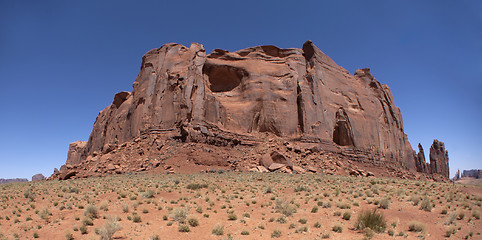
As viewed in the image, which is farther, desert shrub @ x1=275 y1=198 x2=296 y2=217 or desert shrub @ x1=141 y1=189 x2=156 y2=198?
desert shrub @ x1=141 y1=189 x2=156 y2=198

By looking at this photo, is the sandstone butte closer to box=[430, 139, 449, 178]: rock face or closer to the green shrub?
the green shrub

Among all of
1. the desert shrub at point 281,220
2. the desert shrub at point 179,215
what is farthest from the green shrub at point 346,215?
the desert shrub at point 179,215

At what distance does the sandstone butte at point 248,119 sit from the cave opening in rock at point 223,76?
14cm

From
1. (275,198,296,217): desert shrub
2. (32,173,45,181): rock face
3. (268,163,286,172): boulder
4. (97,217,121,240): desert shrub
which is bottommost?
(97,217,121,240): desert shrub

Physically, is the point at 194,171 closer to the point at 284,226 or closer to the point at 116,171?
the point at 116,171

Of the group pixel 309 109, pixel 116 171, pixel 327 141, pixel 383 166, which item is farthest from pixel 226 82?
pixel 383 166

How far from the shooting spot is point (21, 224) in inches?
460

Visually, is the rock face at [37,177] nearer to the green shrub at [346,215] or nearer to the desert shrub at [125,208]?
the desert shrub at [125,208]

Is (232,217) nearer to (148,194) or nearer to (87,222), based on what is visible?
(87,222)

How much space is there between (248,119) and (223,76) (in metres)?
7.55

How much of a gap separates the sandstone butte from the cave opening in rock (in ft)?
0.47

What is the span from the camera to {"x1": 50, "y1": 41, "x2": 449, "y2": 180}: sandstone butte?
1239 inches

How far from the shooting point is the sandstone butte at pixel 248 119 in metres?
31.5

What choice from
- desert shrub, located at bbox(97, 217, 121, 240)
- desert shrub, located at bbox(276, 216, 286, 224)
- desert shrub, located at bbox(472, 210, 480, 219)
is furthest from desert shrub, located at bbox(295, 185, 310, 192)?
desert shrub, located at bbox(97, 217, 121, 240)
